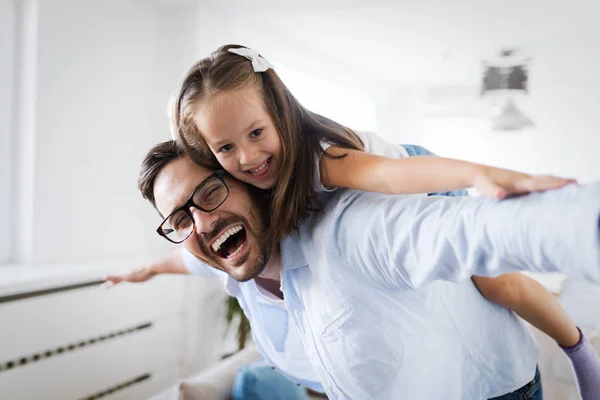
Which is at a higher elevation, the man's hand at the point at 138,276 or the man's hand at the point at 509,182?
the man's hand at the point at 509,182

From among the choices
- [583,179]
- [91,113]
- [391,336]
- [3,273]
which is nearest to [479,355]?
[391,336]

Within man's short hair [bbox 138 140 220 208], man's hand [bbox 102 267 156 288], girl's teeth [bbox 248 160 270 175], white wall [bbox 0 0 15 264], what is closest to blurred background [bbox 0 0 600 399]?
white wall [bbox 0 0 15 264]

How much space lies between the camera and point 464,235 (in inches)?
24.9

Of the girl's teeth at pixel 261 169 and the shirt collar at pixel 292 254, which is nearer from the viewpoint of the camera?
the shirt collar at pixel 292 254

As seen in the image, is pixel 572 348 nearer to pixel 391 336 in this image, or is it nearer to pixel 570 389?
pixel 391 336

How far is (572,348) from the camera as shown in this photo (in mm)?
1197

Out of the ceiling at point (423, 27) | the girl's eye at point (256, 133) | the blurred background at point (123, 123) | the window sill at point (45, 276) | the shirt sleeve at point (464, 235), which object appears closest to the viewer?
the shirt sleeve at point (464, 235)

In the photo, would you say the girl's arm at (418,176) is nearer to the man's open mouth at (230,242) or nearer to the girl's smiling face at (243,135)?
the girl's smiling face at (243,135)

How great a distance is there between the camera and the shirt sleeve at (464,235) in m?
0.51

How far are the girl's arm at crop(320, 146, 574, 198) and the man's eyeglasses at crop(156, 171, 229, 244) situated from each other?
0.86ft

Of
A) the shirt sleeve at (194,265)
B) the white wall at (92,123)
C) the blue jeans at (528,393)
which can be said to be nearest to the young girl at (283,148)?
the blue jeans at (528,393)

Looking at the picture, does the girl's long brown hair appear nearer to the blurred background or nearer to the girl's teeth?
the girl's teeth

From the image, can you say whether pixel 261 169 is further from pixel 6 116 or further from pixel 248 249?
pixel 6 116

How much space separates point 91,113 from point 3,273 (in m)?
0.97
